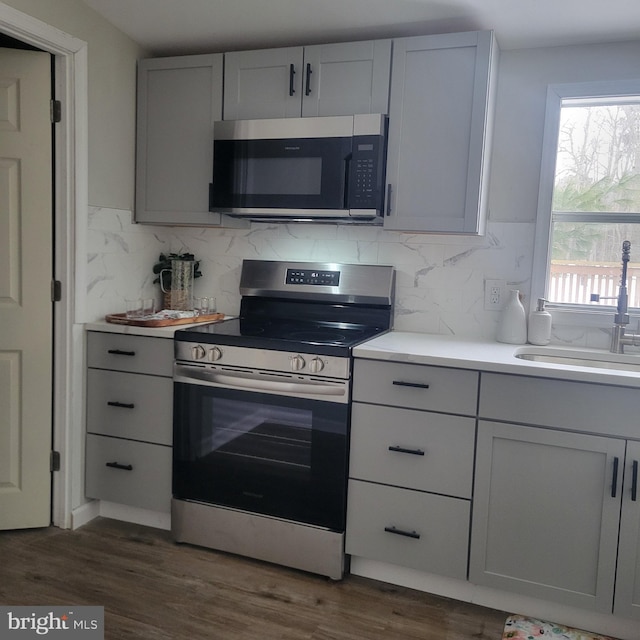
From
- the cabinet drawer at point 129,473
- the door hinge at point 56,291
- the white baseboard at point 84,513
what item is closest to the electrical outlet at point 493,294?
the cabinet drawer at point 129,473

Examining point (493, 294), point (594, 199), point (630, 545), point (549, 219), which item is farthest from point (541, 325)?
point (630, 545)

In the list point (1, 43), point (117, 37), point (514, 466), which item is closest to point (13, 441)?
point (1, 43)

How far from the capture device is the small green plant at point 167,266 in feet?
10.3

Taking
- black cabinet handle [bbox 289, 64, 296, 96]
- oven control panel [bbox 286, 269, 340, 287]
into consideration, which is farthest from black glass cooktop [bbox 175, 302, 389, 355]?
black cabinet handle [bbox 289, 64, 296, 96]

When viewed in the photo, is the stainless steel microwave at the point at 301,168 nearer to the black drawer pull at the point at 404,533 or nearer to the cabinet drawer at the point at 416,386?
the cabinet drawer at the point at 416,386

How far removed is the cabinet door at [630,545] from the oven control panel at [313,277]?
1.41 meters

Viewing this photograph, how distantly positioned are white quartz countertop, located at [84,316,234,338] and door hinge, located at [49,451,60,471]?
56cm

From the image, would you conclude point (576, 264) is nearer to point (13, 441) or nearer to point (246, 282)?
point (246, 282)

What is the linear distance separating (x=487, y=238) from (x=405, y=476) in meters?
1.12

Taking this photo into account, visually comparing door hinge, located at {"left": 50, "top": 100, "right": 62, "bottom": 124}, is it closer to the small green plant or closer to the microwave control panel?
the small green plant

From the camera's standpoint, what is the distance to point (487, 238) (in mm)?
2721

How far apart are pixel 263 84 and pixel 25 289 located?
135 cm

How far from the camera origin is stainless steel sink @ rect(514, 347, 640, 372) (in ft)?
8.00

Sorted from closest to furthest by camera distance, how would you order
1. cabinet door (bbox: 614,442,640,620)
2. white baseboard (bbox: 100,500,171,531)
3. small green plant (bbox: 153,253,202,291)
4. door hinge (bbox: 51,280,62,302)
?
cabinet door (bbox: 614,442,640,620)
door hinge (bbox: 51,280,62,302)
white baseboard (bbox: 100,500,171,531)
small green plant (bbox: 153,253,202,291)
